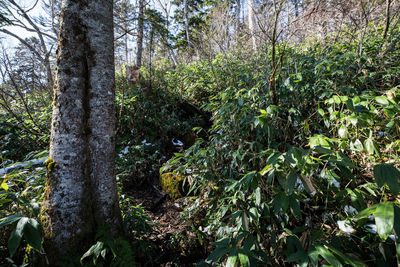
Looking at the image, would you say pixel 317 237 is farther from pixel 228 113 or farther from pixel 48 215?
pixel 48 215

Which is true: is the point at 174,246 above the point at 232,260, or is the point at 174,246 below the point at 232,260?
below

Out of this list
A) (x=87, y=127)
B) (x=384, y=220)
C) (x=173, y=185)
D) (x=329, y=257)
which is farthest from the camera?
(x=173, y=185)

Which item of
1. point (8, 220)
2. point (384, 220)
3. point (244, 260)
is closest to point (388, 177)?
point (384, 220)

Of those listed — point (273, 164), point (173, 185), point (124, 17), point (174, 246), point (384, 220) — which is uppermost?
point (124, 17)

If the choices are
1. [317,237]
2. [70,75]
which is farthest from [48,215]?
[317,237]

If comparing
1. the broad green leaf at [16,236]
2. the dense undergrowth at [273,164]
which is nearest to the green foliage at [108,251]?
the dense undergrowth at [273,164]

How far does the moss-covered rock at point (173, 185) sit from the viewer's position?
264cm

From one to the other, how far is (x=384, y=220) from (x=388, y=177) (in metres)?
0.19

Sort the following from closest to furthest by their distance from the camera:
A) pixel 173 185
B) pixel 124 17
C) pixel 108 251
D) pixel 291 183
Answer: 1. pixel 291 183
2. pixel 108 251
3. pixel 173 185
4. pixel 124 17

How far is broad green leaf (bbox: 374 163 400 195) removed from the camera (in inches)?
26.7

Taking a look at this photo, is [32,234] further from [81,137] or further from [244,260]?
[244,260]

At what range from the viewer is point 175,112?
13.8 ft

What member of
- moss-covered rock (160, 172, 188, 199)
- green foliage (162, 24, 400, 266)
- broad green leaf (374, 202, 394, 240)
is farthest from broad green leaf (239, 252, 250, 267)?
moss-covered rock (160, 172, 188, 199)

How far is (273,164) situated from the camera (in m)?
0.94
